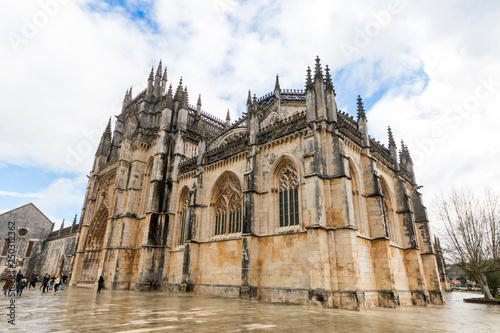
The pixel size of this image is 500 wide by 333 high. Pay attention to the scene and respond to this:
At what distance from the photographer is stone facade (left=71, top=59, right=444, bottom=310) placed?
13578 mm

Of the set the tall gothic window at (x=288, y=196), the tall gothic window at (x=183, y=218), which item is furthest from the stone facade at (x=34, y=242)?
the tall gothic window at (x=288, y=196)

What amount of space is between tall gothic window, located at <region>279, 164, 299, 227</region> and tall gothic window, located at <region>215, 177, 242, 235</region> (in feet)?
12.0

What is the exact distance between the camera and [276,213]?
52.7ft

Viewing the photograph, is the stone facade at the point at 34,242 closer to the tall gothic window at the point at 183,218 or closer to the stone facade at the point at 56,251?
the stone facade at the point at 56,251

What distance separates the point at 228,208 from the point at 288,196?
17.0ft

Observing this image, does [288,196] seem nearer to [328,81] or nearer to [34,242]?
[328,81]

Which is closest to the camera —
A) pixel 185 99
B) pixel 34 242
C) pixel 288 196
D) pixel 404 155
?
pixel 288 196

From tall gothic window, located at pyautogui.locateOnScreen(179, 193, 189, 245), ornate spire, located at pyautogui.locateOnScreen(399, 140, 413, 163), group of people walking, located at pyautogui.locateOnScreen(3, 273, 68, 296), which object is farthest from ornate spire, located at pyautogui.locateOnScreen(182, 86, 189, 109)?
ornate spire, located at pyautogui.locateOnScreen(399, 140, 413, 163)

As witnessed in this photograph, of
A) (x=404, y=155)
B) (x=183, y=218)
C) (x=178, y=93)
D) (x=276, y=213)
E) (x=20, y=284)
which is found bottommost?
(x=20, y=284)

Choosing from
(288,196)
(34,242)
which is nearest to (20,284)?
(288,196)

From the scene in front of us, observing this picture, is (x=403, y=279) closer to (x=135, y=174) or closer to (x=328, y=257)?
(x=328, y=257)

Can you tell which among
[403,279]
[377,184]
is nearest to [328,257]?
[377,184]

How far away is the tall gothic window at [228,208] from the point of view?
18648 mm

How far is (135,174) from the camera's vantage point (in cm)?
2650
